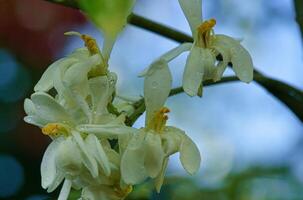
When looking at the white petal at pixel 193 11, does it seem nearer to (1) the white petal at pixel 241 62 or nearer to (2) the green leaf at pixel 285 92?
(1) the white petal at pixel 241 62

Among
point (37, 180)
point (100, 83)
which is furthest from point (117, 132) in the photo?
point (37, 180)

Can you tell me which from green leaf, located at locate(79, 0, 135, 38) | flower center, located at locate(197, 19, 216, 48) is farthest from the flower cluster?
green leaf, located at locate(79, 0, 135, 38)

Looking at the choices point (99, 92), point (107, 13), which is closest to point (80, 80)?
point (99, 92)

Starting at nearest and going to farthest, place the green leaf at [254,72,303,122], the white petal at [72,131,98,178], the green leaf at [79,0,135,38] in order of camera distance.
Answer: the green leaf at [79,0,135,38]
the white petal at [72,131,98,178]
the green leaf at [254,72,303,122]

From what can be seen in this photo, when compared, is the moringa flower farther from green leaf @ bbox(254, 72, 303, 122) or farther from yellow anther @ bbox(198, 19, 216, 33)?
green leaf @ bbox(254, 72, 303, 122)

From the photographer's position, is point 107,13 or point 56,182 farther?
point 56,182

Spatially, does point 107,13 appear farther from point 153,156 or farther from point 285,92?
point 285,92

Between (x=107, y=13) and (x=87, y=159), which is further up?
(x=107, y=13)
